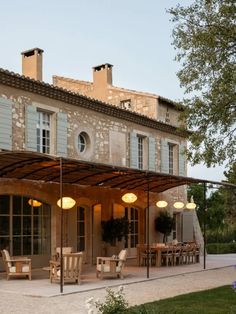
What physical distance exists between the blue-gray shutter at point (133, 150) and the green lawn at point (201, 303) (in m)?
8.03

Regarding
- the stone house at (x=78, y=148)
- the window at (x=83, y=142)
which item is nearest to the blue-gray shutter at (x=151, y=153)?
the stone house at (x=78, y=148)

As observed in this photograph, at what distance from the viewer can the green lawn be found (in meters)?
8.49

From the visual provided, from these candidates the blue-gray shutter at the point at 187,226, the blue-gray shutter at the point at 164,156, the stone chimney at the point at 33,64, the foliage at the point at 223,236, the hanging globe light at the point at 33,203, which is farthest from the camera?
the foliage at the point at 223,236

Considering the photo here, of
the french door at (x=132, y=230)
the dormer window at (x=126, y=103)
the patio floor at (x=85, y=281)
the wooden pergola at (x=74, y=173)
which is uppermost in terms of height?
the dormer window at (x=126, y=103)

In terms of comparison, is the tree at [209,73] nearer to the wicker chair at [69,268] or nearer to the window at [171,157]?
the wicker chair at [69,268]

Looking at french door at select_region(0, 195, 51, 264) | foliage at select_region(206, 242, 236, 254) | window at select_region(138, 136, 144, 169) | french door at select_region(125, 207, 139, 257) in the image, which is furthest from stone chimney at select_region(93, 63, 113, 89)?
foliage at select_region(206, 242, 236, 254)

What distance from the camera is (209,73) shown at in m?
12.5

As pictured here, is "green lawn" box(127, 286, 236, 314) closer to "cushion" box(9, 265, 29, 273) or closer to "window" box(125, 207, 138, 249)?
"cushion" box(9, 265, 29, 273)

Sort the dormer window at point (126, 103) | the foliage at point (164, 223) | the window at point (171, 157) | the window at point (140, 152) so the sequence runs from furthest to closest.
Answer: the dormer window at point (126, 103), the window at point (171, 157), the foliage at point (164, 223), the window at point (140, 152)

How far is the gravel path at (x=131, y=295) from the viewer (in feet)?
28.3

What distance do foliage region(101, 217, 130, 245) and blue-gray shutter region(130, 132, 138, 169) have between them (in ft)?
7.74

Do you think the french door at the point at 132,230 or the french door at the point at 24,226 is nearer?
the french door at the point at 24,226

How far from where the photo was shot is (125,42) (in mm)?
11734

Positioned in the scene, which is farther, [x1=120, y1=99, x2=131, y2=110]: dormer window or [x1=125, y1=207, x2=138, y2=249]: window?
[x1=120, y1=99, x2=131, y2=110]: dormer window
